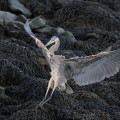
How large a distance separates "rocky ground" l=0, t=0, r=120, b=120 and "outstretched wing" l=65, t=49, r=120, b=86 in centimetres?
59

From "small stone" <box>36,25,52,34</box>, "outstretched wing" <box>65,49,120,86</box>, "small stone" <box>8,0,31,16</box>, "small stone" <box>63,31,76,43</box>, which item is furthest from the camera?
"small stone" <box>8,0,31,16</box>

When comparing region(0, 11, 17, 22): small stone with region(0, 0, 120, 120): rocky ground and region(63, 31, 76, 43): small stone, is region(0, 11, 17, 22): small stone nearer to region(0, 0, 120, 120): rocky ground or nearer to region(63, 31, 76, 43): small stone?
region(0, 0, 120, 120): rocky ground

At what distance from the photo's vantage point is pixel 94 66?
18.7 feet

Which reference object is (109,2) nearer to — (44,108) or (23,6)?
(23,6)

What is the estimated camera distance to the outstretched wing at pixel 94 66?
5480 mm

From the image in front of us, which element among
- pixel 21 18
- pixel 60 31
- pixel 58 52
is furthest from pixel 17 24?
pixel 58 52

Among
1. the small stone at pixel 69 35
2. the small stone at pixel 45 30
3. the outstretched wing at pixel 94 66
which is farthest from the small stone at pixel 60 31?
the outstretched wing at pixel 94 66

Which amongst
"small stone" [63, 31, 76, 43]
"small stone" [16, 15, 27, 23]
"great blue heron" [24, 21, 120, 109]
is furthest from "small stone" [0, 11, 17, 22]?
"great blue heron" [24, 21, 120, 109]

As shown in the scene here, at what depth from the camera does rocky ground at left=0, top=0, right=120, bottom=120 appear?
5828mm

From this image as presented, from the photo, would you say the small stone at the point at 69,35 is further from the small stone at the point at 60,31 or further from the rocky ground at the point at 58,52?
the small stone at the point at 60,31

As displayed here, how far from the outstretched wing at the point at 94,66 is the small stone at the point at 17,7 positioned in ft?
20.1

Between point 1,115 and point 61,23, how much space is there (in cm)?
692

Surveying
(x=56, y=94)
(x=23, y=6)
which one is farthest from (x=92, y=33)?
(x=56, y=94)

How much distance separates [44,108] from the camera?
567 cm
